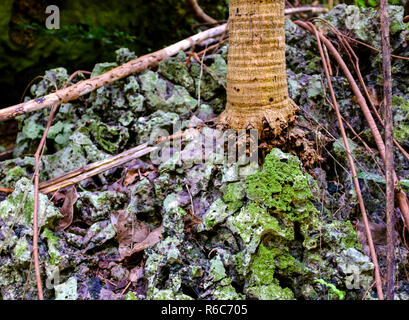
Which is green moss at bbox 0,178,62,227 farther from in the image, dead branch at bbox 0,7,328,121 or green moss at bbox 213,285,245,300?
green moss at bbox 213,285,245,300

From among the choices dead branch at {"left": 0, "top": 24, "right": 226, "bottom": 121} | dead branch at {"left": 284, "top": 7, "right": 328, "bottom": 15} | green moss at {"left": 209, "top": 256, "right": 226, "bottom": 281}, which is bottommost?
green moss at {"left": 209, "top": 256, "right": 226, "bottom": 281}

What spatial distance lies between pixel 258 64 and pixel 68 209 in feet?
3.80

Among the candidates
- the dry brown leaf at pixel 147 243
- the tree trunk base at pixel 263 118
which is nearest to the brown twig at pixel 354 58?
the tree trunk base at pixel 263 118

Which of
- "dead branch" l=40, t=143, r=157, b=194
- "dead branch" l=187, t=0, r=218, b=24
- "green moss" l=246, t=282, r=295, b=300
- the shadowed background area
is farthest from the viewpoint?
"dead branch" l=187, t=0, r=218, b=24

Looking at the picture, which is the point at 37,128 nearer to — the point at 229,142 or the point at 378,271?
the point at 229,142

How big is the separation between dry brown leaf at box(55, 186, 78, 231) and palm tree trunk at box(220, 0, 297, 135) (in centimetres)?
88

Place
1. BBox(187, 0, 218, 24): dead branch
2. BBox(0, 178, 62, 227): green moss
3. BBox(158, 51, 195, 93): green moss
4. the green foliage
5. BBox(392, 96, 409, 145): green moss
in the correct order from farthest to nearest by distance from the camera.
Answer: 1. BBox(187, 0, 218, 24): dead branch
2. the green foliage
3. BBox(158, 51, 195, 93): green moss
4. BBox(392, 96, 409, 145): green moss
5. BBox(0, 178, 62, 227): green moss

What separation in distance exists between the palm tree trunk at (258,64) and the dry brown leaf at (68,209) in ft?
2.90

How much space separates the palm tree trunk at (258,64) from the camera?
57.2 inches

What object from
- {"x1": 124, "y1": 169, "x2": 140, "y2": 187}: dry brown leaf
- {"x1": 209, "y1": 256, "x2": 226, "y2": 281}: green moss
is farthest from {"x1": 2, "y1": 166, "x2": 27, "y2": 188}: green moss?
{"x1": 209, "y1": 256, "x2": 226, "y2": 281}: green moss

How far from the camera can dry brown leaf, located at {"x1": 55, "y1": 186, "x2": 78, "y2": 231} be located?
151 cm

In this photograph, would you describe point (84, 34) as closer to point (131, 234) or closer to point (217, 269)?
point (131, 234)

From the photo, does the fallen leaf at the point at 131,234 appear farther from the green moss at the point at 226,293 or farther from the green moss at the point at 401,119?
the green moss at the point at 401,119
